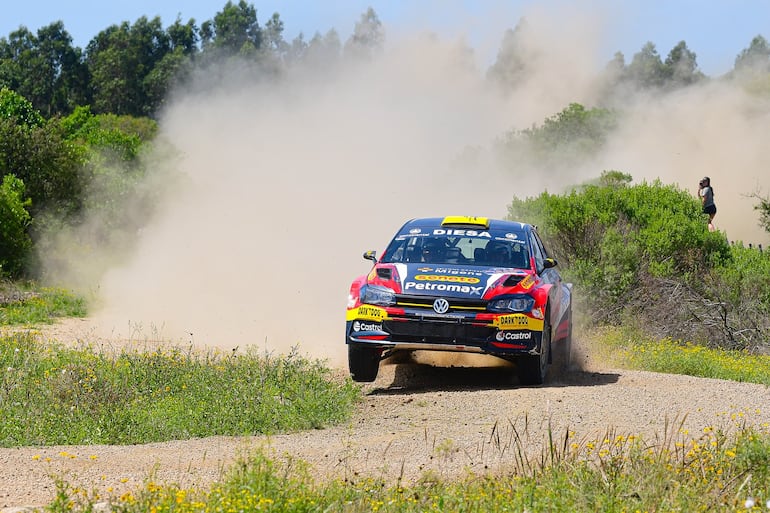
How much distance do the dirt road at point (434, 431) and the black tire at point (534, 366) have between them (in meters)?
0.21

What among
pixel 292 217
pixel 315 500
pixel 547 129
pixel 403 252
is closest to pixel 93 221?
pixel 292 217

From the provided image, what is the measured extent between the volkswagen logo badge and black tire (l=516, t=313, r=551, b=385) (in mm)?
974

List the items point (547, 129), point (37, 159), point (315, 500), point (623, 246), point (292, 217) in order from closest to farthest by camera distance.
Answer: point (315, 500) → point (623, 246) → point (37, 159) → point (292, 217) → point (547, 129)

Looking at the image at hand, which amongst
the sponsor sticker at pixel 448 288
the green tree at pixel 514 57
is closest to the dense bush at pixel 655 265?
the sponsor sticker at pixel 448 288

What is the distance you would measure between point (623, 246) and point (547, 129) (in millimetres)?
49800

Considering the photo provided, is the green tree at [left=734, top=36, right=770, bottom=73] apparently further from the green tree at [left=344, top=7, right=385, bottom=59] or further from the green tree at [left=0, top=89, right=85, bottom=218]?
the green tree at [left=0, top=89, right=85, bottom=218]

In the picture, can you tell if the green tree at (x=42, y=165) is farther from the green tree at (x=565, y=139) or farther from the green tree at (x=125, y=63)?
the green tree at (x=125, y=63)

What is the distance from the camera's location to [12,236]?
2755 centimetres

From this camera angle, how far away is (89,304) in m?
23.9

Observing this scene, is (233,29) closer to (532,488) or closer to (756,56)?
(756,56)

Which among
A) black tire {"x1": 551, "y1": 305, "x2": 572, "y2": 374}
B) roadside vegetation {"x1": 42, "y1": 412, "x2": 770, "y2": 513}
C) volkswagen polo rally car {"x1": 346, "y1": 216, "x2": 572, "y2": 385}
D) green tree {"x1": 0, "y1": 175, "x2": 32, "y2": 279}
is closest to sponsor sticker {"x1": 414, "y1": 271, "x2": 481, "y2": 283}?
volkswagen polo rally car {"x1": 346, "y1": 216, "x2": 572, "y2": 385}

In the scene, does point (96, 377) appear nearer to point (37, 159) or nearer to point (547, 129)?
point (37, 159)

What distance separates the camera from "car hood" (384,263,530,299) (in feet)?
42.6

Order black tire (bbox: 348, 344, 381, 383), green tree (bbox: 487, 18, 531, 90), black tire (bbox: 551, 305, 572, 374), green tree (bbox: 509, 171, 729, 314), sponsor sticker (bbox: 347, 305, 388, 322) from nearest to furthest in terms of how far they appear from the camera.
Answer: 1. sponsor sticker (bbox: 347, 305, 388, 322)
2. black tire (bbox: 348, 344, 381, 383)
3. black tire (bbox: 551, 305, 572, 374)
4. green tree (bbox: 509, 171, 729, 314)
5. green tree (bbox: 487, 18, 531, 90)
